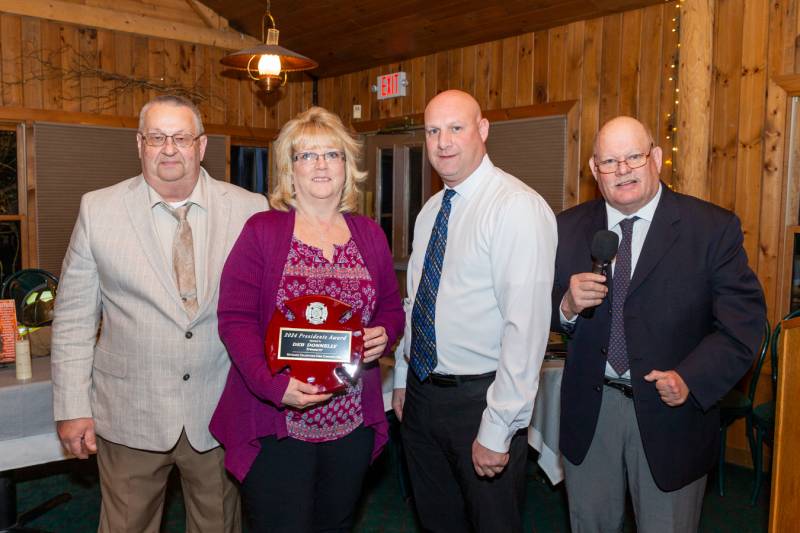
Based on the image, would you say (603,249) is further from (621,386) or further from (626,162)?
(621,386)

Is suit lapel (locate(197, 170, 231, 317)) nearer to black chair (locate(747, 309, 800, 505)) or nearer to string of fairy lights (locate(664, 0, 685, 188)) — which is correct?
black chair (locate(747, 309, 800, 505))

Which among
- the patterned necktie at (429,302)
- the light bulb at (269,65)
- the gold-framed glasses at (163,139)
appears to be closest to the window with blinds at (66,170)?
the light bulb at (269,65)

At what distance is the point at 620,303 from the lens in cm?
197

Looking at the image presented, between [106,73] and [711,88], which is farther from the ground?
[106,73]

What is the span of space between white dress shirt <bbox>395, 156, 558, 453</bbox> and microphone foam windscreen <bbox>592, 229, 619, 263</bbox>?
4.7 inches

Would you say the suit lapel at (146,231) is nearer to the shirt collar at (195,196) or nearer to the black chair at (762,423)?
the shirt collar at (195,196)

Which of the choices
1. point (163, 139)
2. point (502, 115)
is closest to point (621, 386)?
point (163, 139)

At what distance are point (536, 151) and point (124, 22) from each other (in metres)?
3.76

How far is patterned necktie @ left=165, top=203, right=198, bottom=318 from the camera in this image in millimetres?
1975

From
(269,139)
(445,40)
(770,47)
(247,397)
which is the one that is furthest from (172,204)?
(269,139)

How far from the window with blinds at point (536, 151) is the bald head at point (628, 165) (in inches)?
114

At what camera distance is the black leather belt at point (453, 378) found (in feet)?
6.46

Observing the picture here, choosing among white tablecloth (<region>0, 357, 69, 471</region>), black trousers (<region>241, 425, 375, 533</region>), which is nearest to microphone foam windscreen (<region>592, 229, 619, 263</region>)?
black trousers (<region>241, 425, 375, 533</region>)

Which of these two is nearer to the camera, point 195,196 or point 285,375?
point 285,375
